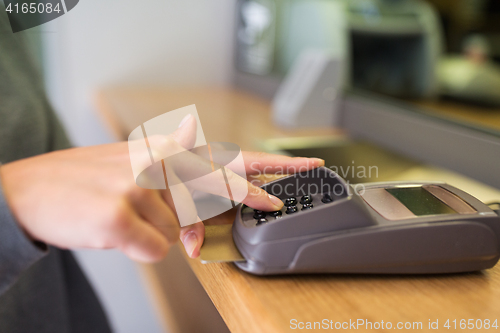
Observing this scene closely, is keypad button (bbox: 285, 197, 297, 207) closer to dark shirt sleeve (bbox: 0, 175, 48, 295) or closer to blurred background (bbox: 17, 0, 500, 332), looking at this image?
dark shirt sleeve (bbox: 0, 175, 48, 295)

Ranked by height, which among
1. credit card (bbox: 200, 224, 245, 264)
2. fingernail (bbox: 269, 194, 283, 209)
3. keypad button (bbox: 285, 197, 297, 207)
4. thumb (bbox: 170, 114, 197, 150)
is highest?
thumb (bbox: 170, 114, 197, 150)

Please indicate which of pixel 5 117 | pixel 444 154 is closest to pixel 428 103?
pixel 444 154

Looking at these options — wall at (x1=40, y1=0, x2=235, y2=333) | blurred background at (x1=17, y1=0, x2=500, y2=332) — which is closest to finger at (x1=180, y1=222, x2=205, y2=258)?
blurred background at (x1=17, y1=0, x2=500, y2=332)

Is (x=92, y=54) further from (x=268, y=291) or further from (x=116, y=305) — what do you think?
(x=268, y=291)

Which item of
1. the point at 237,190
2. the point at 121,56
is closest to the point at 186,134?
the point at 237,190

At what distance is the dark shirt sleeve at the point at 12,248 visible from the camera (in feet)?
0.81

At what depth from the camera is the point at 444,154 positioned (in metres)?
0.70

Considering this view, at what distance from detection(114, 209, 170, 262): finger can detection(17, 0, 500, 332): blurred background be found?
67 cm

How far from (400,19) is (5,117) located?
118 centimetres

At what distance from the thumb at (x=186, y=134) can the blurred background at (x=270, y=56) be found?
0.59 meters

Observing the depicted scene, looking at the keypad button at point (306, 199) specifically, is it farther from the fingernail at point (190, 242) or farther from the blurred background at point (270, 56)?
the blurred background at point (270, 56)

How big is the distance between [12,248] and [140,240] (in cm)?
10

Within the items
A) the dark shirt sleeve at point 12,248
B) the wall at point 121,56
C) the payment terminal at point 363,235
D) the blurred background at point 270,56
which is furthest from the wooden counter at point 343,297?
the wall at point 121,56

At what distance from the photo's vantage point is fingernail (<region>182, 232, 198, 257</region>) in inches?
12.0
